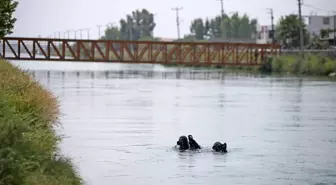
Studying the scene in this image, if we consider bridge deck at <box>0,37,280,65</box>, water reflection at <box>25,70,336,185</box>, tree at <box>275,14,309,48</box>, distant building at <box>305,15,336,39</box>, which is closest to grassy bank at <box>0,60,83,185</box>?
water reflection at <box>25,70,336,185</box>

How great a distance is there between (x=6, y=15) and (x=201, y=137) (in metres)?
25.9

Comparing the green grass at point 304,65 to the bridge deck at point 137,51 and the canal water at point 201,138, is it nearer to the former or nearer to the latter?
the bridge deck at point 137,51

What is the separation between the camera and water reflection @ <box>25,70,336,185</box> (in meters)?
23.2

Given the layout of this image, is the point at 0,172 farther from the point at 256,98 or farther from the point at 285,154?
the point at 256,98

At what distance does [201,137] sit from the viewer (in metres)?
32.6

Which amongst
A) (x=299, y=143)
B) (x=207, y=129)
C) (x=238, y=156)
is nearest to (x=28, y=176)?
(x=238, y=156)

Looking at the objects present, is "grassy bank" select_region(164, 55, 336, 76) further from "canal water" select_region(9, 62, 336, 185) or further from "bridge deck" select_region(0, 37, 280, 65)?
"canal water" select_region(9, 62, 336, 185)

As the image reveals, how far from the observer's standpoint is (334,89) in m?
72.0

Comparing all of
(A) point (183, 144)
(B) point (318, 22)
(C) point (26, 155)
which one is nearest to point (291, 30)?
(B) point (318, 22)

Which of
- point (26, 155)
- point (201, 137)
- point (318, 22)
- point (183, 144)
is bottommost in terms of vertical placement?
point (201, 137)

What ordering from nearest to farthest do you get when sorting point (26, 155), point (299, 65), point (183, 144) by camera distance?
point (26, 155)
point (183, 144)
point (299, 65)

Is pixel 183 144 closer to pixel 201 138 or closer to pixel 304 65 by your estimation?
pixel 201 138

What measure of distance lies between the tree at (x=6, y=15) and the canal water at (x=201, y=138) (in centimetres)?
546

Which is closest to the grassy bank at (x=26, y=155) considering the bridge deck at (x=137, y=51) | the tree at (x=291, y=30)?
the bridge deck at (x=137, y=51)
